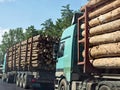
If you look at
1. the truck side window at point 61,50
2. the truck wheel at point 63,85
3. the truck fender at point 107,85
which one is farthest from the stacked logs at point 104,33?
the truck side window at point 61,50

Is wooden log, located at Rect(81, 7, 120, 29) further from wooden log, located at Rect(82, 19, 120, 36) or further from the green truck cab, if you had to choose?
the green truck cab

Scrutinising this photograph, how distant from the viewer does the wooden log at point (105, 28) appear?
979 centimetres

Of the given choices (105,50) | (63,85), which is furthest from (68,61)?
(105,50)

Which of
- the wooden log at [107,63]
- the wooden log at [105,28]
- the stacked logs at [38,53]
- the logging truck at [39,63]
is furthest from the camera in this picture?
the stacked logs at [38,53]

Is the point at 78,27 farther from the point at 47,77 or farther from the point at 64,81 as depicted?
the point at 47,77

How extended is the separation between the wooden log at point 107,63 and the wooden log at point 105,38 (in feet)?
1.77

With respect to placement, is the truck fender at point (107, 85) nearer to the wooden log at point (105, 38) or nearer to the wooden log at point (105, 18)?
the wooden log at point (105, 38)

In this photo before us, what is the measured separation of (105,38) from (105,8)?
1012 millimetres

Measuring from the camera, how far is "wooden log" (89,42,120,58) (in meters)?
9.69

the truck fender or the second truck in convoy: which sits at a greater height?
the second truck in convoy

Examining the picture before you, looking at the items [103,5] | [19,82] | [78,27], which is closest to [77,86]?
[78,27]

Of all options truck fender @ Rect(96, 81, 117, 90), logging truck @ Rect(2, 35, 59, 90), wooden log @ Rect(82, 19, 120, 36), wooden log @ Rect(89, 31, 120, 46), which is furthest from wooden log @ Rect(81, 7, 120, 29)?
logging truck @ Rect(2, 35, 59, 90)

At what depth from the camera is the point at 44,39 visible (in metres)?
22.6

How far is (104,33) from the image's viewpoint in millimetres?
10773
